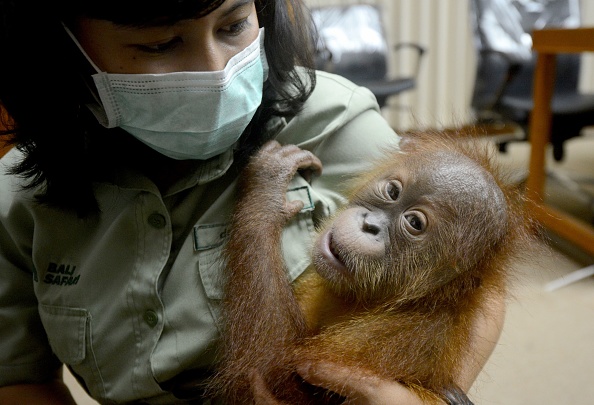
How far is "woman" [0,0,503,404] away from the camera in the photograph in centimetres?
94

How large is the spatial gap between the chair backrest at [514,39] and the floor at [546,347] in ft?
4.74

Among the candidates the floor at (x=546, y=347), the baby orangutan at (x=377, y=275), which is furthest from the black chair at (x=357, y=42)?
the baby orangutan at (x=377, y=275)

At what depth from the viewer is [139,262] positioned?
1077 mm

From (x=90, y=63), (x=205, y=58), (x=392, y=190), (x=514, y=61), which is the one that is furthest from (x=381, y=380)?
(x=514, y=61)

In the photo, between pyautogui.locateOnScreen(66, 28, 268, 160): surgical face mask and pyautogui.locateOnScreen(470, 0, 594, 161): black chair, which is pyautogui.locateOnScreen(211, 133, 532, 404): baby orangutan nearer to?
pyautogui.locateOnScreen(66, 28, 268, 160): surgical face mask

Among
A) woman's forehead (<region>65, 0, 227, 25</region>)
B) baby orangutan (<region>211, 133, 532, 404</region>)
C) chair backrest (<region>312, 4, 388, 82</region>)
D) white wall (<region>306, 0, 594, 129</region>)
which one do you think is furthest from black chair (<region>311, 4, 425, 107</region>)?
woman's forehead (<region>65, 0, 227, 25</region>)

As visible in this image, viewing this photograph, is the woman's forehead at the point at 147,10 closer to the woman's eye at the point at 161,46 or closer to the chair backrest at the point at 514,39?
the woman's eye at the point at 161,46

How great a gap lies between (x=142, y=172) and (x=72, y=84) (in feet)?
0.66

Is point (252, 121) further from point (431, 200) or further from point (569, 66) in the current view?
point (569, 66)

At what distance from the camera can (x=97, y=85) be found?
977 millimetres

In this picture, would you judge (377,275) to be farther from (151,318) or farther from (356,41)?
(356,41)

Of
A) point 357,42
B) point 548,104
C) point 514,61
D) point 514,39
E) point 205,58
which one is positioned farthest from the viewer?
point 357,42

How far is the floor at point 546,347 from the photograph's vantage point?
86.7 inches

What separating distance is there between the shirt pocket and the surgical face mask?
35cm
